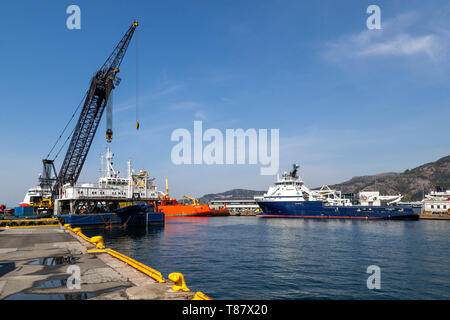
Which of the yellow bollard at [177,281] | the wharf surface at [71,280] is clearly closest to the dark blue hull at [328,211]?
the wharf surface at [71,280]

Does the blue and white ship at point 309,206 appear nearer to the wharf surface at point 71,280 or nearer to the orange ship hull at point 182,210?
the orange ship hull at point 182,210

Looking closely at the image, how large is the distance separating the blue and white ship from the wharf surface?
87564mm

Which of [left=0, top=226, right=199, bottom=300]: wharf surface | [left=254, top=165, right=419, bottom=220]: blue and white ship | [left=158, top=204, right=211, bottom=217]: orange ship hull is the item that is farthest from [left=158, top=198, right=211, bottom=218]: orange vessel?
[left=0, top=226, right=199, bottom=300]: wharf surface

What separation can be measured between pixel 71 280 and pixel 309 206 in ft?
303

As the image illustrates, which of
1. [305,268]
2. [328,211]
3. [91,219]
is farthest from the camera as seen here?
[328,211]

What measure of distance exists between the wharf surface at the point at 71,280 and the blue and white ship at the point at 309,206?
87564 mm

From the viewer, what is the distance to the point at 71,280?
38.4ft

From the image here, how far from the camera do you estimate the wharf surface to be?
9836 mm

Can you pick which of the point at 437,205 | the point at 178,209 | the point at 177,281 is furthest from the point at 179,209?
the point at 177,281

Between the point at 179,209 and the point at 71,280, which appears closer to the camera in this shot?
the point at 71,280

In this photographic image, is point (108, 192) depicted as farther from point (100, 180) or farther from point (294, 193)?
point (294, 193)
